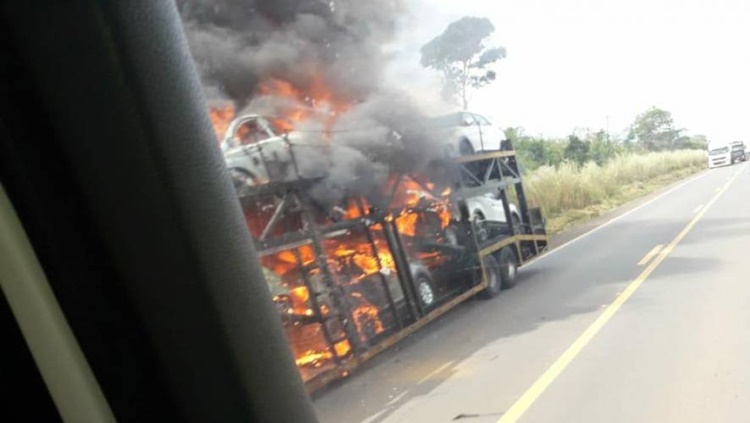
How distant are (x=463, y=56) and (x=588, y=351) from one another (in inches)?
74.2

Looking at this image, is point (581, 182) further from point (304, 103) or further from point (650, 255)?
point (304, 103)

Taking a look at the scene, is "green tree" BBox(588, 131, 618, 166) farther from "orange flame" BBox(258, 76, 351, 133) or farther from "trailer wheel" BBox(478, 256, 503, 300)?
"orange flame" BBox(258, 76, 351, 133)

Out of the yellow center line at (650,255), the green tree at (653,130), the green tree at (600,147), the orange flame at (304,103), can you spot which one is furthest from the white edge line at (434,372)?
the green tree at (653,130)

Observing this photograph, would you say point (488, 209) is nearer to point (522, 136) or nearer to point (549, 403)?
point (522, 136)

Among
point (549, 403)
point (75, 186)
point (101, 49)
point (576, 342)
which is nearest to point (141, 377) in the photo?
point (75, 186)

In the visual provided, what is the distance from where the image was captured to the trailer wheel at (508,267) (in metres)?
5.79

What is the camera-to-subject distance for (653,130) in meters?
7.44

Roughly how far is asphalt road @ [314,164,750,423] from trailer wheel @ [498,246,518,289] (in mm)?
82

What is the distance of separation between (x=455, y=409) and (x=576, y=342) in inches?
46.3

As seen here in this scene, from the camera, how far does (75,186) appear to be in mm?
1521

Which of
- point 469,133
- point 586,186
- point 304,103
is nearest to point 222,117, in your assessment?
point 304,103

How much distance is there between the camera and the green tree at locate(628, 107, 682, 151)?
6.81m

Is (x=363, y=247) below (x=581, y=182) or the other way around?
the other way around

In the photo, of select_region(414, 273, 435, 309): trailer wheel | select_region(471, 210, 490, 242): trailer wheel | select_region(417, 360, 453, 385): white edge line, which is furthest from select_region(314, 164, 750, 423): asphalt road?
select_region(471, 210, 490, 242): trailer wheel
